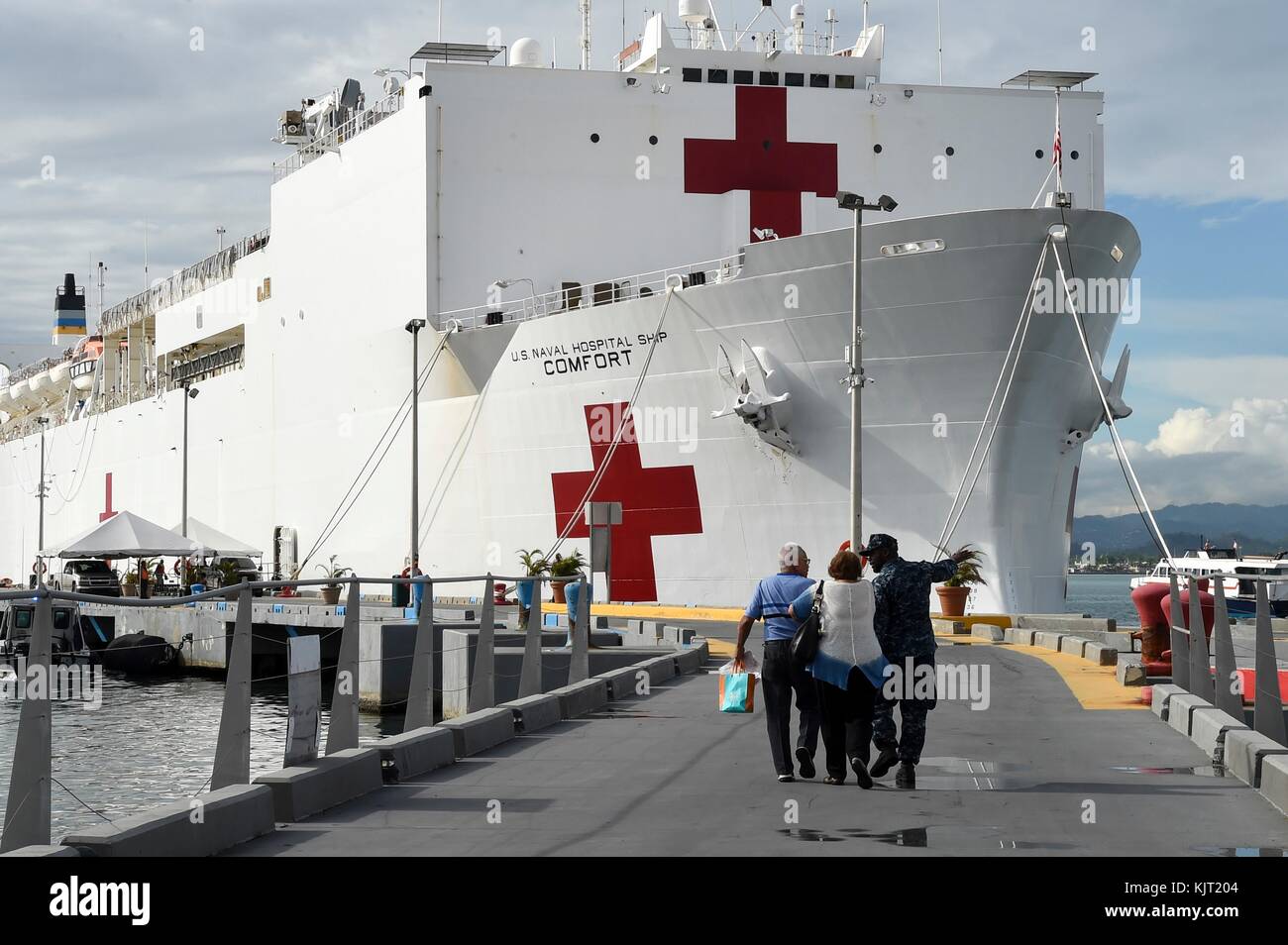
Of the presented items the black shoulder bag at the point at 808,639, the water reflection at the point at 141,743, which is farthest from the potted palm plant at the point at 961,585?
the black shoulder bag at the point at 808,639

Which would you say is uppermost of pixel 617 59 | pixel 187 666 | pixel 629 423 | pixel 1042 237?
pixel 617 59

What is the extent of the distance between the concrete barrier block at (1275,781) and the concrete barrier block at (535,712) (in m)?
4.95

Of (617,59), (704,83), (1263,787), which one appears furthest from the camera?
(617,59)

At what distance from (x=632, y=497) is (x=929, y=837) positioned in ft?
56.8

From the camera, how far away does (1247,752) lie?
799cm

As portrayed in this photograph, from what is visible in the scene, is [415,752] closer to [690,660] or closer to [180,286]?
[690,660]

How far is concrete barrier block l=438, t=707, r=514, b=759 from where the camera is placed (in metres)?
9.34

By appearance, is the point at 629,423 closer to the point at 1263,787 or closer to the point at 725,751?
the point at 725,751

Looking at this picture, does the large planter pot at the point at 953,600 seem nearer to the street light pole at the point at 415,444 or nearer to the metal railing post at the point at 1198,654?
the street light pole at the point at 415,444

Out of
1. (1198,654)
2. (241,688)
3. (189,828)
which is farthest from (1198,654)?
(189,828)
